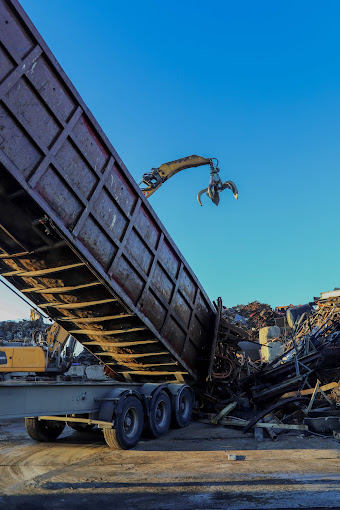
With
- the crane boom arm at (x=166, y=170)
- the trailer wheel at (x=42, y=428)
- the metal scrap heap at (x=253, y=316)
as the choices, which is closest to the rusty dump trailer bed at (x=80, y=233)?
the trailer wheel at (x=42, y=428)

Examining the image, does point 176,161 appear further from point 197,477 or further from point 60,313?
point 197,477

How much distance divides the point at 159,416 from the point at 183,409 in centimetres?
102

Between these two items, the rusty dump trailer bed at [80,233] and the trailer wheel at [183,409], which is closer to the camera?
the rusty dump trailer bed at [80,233]

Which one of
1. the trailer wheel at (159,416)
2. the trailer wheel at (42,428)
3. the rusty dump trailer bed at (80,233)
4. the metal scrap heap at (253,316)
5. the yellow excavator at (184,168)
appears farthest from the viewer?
the metal scrap heap at (253,316)

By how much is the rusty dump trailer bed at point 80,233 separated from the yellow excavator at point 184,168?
263cm

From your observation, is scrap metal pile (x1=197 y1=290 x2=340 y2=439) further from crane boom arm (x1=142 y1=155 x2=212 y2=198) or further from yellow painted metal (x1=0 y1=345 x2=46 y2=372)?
yellow painted metal (x1=0 y1=345 x2=46 y2=372)

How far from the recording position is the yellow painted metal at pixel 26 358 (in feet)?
37.9

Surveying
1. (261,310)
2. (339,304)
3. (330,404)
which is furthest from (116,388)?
(261,310)

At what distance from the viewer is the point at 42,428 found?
268 inches

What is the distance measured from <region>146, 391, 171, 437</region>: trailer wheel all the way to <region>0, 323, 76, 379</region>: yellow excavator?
17.6 ft

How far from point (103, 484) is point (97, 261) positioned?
309 centimetres

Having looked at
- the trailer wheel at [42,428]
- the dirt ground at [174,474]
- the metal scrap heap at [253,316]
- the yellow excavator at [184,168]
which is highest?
the metal scrap heap at [253,316]

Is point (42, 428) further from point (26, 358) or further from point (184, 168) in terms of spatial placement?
point (184, 168)

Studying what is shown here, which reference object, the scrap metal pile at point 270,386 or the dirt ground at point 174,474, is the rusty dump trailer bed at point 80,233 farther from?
the dirt ground at point 174,474
